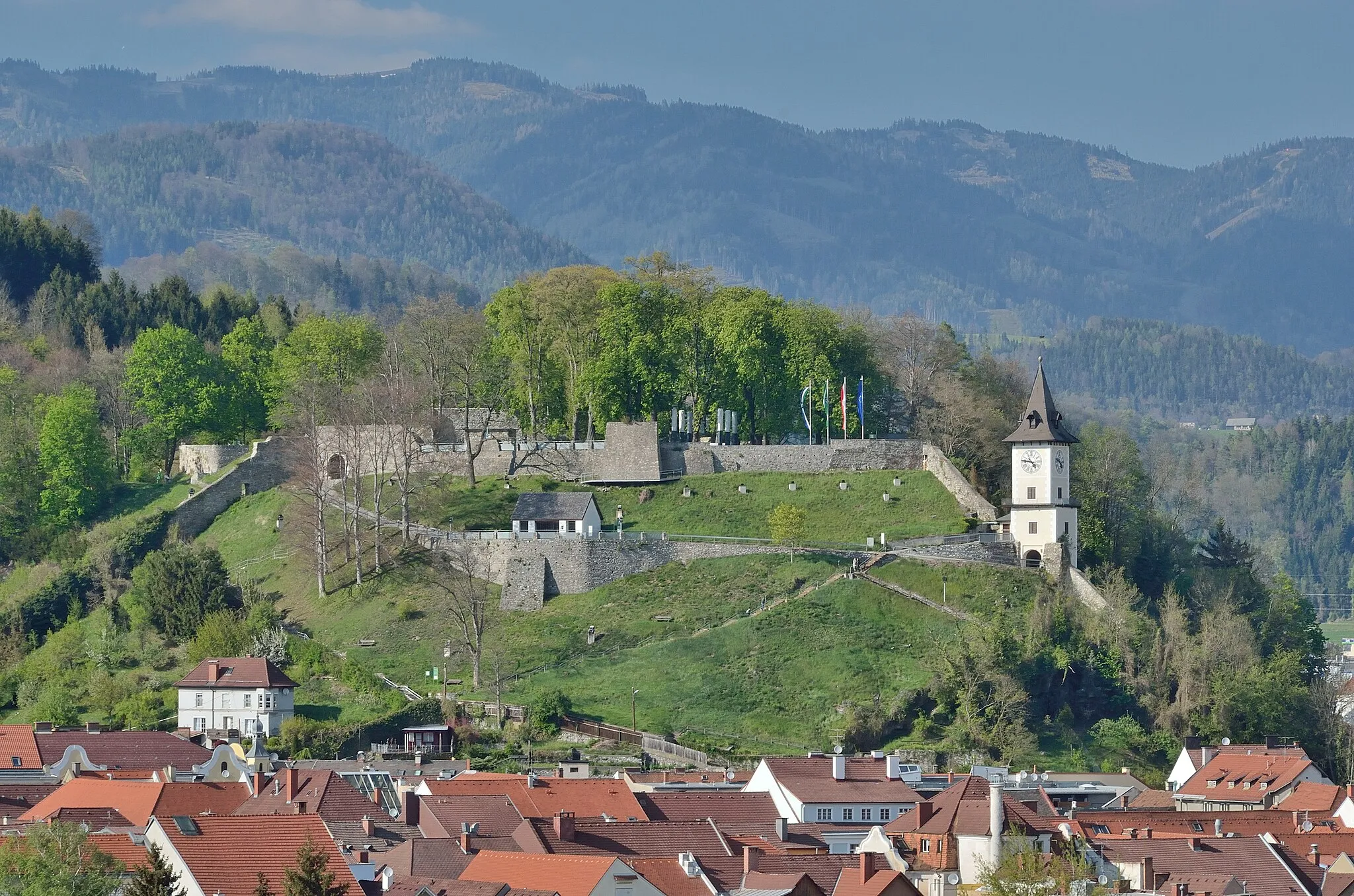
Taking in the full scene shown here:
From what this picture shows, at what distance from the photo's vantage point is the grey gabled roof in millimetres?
102125

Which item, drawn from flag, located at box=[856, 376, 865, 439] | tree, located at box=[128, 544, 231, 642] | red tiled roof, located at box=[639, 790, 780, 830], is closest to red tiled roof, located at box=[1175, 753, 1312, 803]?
red tiled roof, located at box=[639, 790, 780, 830]

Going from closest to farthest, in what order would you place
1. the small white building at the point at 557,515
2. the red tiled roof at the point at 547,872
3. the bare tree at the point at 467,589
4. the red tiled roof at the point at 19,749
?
1. the red tiled roof at the point at 547,872
2. the red tiled roof at the point at 19,749
3. the bare tree at the point at 467,589
4. the small white building at the point at 557,515

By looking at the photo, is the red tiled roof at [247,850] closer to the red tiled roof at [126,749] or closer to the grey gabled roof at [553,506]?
the red tiled roof at [126,749]

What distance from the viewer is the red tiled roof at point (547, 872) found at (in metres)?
51.6

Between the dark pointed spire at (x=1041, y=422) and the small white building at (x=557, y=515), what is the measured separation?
1716cm

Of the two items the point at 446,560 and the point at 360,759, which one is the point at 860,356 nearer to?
the point at 446,560

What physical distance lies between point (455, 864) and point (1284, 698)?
46.5m

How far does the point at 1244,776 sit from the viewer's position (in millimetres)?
86062

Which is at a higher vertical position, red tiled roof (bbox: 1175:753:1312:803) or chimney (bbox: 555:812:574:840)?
chimney (bbox: 555:812:574:840)

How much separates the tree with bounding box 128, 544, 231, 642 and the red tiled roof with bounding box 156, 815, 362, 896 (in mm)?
44910

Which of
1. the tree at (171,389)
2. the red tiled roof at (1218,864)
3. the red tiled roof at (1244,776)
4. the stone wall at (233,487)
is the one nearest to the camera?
the red tiled roof at (1218,864)

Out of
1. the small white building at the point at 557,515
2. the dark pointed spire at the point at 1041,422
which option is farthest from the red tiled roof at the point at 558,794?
the dark pointed spire at the point at 1041,422

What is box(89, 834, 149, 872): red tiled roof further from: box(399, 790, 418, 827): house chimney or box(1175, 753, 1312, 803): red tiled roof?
box(1175, 753, 1312, 803): red tiled roof

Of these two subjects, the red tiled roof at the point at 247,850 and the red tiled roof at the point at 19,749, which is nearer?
the red tiled roof at the point at 247,850
